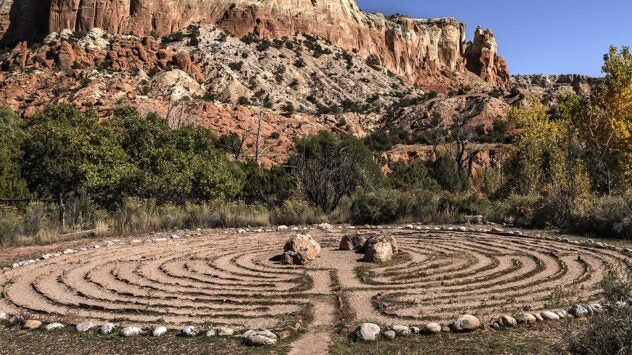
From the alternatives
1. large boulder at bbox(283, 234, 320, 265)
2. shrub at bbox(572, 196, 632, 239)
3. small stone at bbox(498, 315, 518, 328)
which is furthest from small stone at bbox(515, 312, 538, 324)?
shrub at bbox(572, 196, 632, 239)

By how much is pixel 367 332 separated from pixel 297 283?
3.82 metres

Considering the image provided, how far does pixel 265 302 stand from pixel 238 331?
166cm

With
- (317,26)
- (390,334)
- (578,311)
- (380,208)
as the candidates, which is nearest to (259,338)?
(390,334)

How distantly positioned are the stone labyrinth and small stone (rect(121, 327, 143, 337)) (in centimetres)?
40

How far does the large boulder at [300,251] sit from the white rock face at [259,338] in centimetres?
562

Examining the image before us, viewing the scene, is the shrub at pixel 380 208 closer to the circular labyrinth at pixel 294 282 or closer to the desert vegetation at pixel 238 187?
the desert vegetation at pixel 238 187

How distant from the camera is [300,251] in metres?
12.8

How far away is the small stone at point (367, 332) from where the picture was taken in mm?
6961

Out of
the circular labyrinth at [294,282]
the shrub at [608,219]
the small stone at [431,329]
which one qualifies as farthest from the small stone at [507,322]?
the shrub at [608,219]

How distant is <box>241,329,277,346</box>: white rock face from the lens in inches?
271

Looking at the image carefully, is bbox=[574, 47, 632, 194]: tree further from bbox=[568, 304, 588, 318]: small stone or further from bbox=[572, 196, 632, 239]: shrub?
bbox=[568, 304, 588, 318]: small stone

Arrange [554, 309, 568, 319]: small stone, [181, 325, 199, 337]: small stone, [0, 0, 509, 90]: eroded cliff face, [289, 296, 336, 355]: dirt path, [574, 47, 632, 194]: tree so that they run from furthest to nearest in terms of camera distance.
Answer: [0, 0, 509, 90]: eroded cliff face, [574, 47, 632, 194]: tree, [554, 309, 568, 319]: small stone, [181, 325, 199, 337]: small stone, [289, 296, 336, 355]: dirt path

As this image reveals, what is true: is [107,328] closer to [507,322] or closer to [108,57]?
[507,322]

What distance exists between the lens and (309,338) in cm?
716
